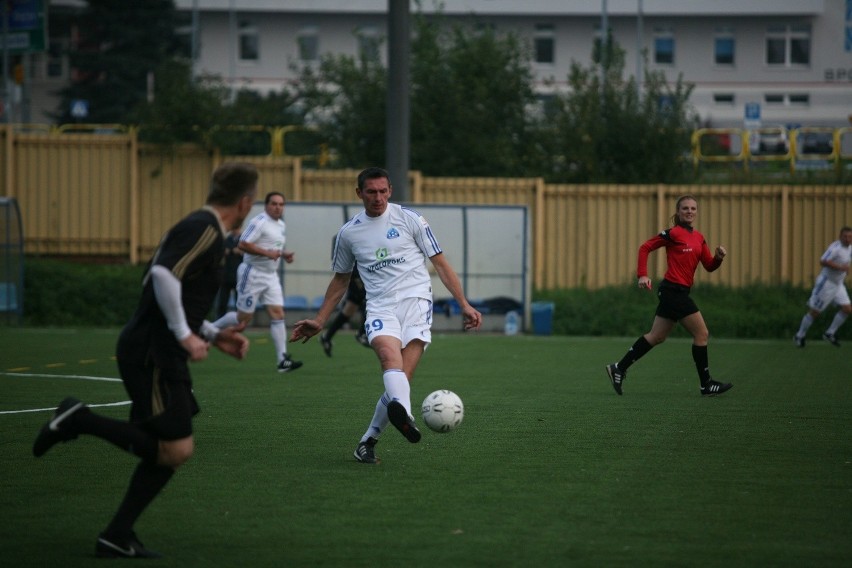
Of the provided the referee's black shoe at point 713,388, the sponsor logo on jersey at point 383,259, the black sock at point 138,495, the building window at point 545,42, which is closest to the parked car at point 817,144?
the building window at point 545,42

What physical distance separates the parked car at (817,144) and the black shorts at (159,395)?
Result: 110 ft

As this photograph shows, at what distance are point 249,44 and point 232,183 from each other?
56.1 metres

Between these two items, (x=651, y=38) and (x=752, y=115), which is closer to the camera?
(x=752, y=115)

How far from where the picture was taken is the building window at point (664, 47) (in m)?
59.8

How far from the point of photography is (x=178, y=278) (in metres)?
6.21

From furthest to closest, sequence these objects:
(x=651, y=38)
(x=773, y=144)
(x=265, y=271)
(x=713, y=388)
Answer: (x=651, y=38)
(x=773, y=144)
(x=265, y=271)
(x=713, y=388)

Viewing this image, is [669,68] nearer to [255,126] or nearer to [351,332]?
[255,126]

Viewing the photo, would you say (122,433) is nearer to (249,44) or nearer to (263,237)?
(263,237)

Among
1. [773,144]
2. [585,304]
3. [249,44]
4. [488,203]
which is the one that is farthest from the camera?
[249,44]

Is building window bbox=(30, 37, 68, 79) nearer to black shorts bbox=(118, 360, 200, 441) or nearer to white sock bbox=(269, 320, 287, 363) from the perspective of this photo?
white sock bbox=(269, 320, 287, 363)

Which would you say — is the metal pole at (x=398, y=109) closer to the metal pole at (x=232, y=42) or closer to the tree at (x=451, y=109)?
the tree at (x=451, y=109)

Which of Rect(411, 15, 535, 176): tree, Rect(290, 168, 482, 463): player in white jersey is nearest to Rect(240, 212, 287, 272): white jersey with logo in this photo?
Rect(290, 168, 482, 463): player in white jersey

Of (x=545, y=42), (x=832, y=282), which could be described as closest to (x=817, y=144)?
(x=832, y=282)

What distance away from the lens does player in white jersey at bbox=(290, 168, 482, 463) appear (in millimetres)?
8930
